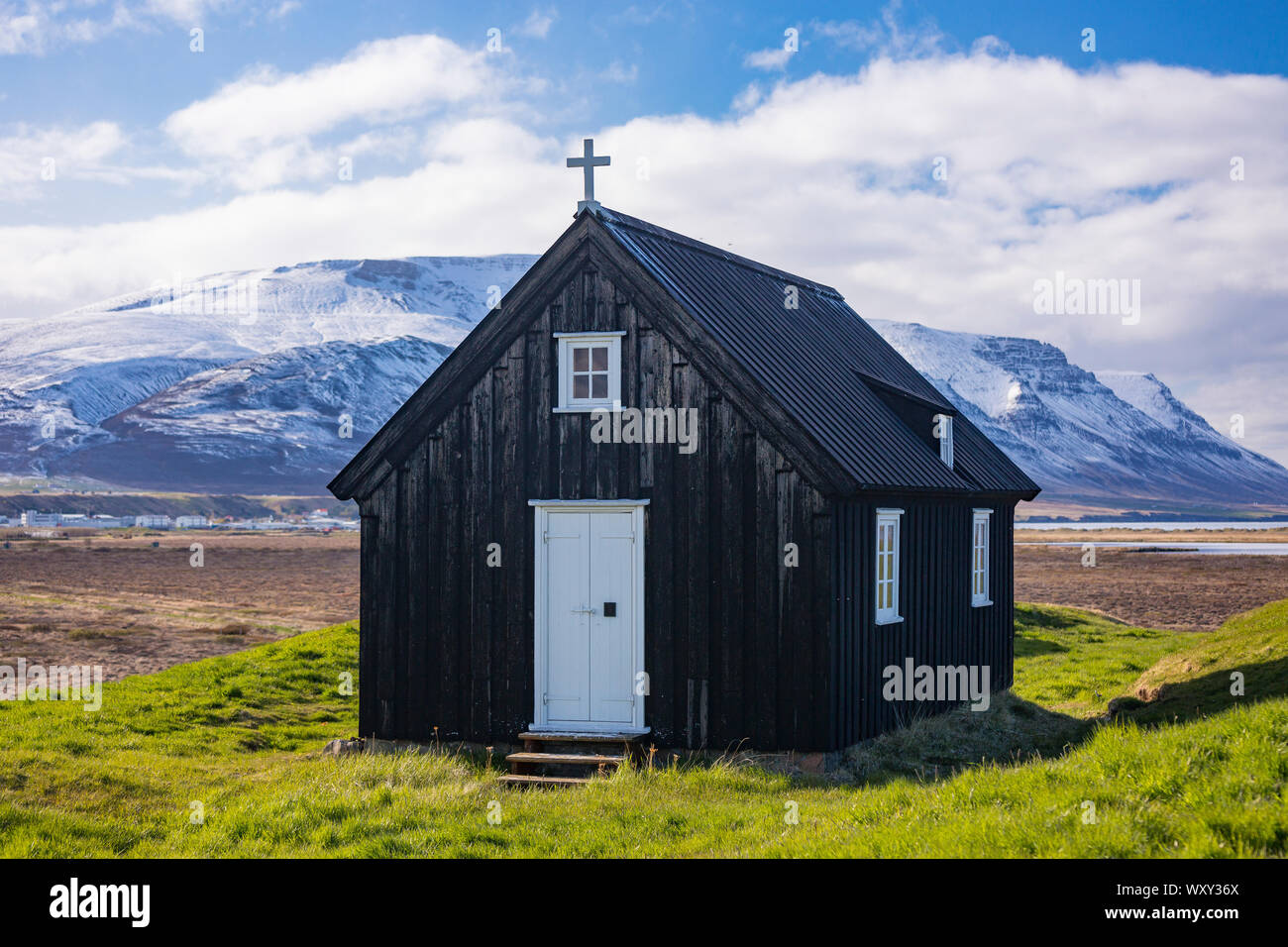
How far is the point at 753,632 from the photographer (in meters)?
14.3

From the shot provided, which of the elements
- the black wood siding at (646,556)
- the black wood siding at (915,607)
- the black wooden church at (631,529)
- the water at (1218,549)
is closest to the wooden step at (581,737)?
the black wooden church at (631,529)

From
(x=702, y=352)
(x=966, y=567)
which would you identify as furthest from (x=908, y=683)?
(x=702, y=352)

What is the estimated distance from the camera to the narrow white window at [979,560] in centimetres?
1953

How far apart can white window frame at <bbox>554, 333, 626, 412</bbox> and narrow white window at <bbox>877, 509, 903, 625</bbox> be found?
3.68 m

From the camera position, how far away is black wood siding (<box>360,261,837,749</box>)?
1415 centimetres

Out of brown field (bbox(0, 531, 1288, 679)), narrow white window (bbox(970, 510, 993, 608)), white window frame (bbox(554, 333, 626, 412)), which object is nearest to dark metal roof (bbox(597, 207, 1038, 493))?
narrow white window (bbox(970, 510, 993, 608))

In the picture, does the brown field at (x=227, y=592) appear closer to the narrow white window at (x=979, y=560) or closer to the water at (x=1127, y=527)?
the narrow white window at (x=979, y=560)

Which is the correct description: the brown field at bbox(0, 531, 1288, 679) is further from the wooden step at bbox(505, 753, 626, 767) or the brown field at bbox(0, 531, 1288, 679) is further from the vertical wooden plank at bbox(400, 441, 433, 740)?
the wooden step at bbox(505, 753, 626, 767)

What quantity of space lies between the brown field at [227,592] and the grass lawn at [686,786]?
24.3ft

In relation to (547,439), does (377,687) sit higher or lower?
lower

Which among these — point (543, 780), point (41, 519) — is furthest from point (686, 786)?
point (41, 519)
